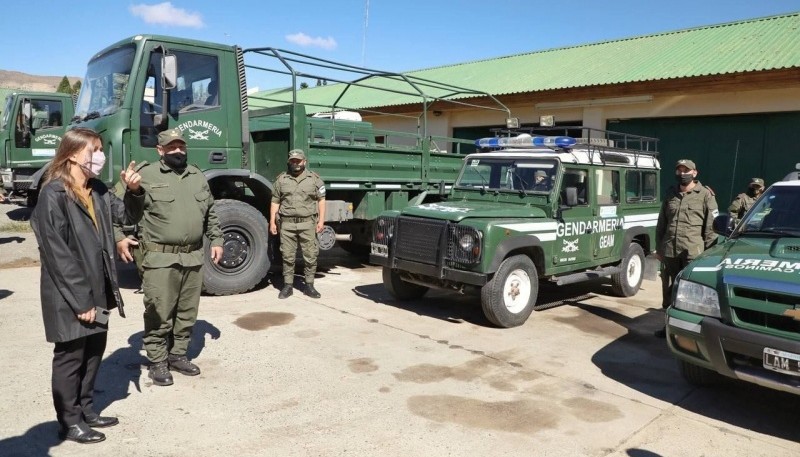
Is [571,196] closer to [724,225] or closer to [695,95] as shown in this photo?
[724,225]

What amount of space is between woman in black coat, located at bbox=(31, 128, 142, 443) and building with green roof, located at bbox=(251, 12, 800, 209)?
10150 millimetres

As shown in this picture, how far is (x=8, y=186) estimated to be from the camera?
1357cm

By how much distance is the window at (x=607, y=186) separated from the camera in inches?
276

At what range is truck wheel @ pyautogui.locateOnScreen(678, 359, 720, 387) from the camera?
4277 mm

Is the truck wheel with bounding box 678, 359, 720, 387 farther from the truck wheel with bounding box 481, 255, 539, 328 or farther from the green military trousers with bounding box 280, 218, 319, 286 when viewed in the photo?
the green military trousers with bounding box 280, 218, 319, 286

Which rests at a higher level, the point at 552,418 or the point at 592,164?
the point at 592,164

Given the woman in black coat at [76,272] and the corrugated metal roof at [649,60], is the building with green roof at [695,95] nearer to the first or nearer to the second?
the corrugated metal roof at [649,60]

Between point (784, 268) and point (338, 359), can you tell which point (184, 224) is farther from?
point (784, 268)

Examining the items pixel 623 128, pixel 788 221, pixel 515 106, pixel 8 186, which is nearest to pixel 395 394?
pixel 788 221

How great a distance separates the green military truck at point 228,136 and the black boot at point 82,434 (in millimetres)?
3458

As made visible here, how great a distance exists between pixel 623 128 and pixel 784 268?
901cm

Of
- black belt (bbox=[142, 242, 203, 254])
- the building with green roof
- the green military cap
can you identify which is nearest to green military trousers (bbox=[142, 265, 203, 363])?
black belt (bbox=[142, 242, 203, 254])

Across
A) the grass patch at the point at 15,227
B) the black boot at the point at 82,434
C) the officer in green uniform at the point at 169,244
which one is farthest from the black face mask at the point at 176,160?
the grass patch at the point at 15,227

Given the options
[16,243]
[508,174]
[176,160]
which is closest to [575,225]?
[508,174]
